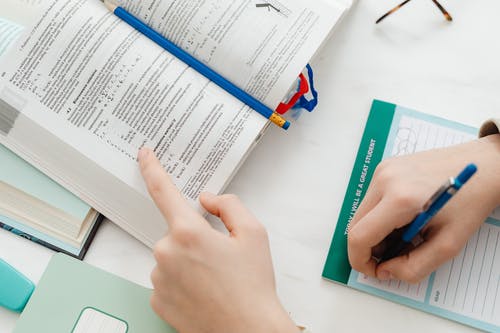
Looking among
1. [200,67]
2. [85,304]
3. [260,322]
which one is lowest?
[85,304]

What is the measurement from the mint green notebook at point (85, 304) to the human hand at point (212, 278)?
69 millimetres

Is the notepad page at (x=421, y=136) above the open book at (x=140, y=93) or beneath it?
above

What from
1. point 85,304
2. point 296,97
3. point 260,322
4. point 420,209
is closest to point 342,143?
point 296,97

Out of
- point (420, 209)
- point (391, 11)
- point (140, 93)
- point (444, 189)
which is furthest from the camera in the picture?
point (391, 11)

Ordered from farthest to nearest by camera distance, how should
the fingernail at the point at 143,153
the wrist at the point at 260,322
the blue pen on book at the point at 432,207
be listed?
the fingernail at the point at 143,153 → the wrist at the point at 260,322 → the blue pen on book at the point at 432,207

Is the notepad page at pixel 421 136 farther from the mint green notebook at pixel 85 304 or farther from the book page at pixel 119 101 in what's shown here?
the mint green notebook at pixel 85 304

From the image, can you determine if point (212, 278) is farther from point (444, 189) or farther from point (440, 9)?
point (440, 9)

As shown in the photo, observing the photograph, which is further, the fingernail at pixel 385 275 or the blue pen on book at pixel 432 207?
the fingernail at pixel 385 275

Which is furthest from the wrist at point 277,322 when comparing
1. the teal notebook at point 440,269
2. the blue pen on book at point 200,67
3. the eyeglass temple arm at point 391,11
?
the eyeglass temple arm at point 391,11

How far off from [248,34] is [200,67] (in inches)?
3.0

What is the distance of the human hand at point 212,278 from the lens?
0.63m

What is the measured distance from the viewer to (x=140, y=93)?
750mm

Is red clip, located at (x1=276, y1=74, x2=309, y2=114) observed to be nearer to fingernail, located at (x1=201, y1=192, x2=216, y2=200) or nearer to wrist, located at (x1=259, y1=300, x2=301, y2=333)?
fingernail, located at (x1=201, y1=192, x2=216, y2=200)

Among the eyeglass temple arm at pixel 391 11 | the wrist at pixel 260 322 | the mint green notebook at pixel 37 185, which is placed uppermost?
the eyeglass temple arm at pixel 391 11
